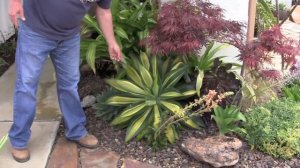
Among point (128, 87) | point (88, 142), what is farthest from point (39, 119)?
point (128, 87)

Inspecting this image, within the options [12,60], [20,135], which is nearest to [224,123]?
[20,135]

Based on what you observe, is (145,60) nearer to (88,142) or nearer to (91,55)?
(91,55)

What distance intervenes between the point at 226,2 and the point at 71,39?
1.65 m

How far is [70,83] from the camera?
3.12m

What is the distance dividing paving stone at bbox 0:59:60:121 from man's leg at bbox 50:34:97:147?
454 mm

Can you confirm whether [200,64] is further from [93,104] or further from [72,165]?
[72,165]

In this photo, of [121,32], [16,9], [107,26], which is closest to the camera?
[16,9]

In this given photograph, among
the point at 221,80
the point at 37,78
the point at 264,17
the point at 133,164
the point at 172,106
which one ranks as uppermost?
the point at 264,17

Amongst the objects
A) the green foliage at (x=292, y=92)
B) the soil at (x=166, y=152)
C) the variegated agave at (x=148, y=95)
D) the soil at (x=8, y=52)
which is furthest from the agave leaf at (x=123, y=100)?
the soil at (x=8, y=52)

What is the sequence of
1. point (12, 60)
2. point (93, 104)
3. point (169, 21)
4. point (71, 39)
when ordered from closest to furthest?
1. point (71, 39)
2. point (169, 21)
3. point (93, 104)
4. point (12, 60)

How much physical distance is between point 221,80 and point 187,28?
2.31ft

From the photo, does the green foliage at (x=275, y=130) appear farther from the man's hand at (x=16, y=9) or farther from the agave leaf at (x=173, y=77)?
the man's hand at (x=16, y=9)

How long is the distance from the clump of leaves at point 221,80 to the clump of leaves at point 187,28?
1.26ft

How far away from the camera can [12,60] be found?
5.06 m
